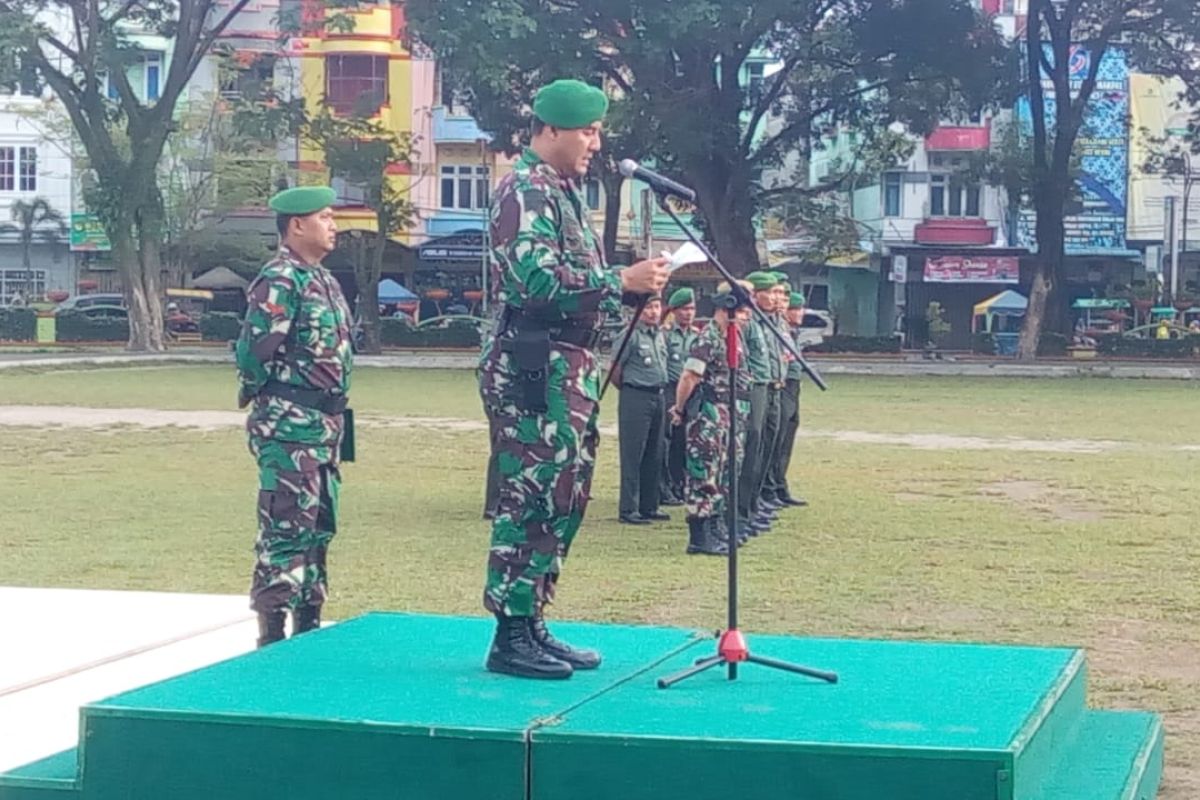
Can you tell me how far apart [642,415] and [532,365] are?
7234 mm

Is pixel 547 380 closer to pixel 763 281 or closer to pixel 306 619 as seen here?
pixel 306 619

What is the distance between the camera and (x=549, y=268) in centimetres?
521

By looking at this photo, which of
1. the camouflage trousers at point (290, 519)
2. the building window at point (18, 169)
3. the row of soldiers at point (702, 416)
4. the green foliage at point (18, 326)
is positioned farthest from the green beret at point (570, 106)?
the building window at point (18, 169)

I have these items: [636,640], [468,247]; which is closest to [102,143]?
[468,247]

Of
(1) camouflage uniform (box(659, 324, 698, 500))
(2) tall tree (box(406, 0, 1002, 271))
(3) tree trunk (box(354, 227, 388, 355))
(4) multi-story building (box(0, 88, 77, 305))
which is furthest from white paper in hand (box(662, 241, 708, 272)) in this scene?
(4) multi-story building (box(0, 88, 77, 305))

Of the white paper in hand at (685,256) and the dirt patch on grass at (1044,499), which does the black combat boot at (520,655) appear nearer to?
the white paper in hand at (685,256)

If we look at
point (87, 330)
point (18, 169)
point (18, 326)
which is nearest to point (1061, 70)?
point (87, 330)

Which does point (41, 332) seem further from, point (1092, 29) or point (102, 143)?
point (1092, 29)

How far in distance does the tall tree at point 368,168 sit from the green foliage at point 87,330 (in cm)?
815

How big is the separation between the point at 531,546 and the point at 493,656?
14.6 inches

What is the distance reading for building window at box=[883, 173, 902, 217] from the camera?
5534 centimetres

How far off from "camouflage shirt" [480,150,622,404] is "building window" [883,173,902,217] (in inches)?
2004

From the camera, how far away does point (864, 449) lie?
19.0 m

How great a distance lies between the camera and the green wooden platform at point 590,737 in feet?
14.4
